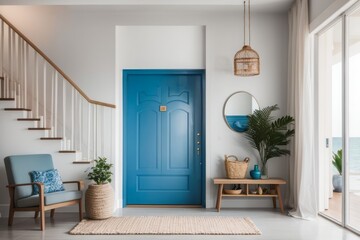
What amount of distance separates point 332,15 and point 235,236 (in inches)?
115

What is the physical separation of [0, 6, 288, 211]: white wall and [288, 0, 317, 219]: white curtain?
511 mm

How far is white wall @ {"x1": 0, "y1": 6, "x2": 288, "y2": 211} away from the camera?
6.10 metres

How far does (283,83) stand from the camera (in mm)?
6176

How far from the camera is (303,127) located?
212 inches

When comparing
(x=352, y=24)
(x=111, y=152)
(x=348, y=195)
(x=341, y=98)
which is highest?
(x=352, y=24)

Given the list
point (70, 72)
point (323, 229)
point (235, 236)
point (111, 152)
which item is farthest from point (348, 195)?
point (70, 72)

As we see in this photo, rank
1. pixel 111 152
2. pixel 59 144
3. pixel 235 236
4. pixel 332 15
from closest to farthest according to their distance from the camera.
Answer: pixel 235 236, pixel 332 15, pixel 59 144, pixel 111 152

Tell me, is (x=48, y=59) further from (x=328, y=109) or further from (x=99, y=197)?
(x=328, y=109)

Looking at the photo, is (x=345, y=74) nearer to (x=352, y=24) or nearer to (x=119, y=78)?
(x=352, y=24)

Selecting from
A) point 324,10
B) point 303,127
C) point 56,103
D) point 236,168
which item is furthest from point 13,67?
point 324,10

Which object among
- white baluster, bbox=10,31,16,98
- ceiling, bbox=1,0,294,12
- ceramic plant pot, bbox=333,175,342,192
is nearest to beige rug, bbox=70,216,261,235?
ceramic plant pot, bbox=333,175,342,192

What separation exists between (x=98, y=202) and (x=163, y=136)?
165cm

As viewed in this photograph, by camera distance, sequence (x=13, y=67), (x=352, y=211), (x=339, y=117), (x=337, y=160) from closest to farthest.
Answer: (x=352, y=211) → (x=339, y=117) → (x=337, y=160) → (x=13, y=67)

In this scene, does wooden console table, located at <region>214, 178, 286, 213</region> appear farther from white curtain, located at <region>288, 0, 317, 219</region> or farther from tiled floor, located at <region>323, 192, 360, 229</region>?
tiled floor, located at <region>323, 192, 360, 229</region>
